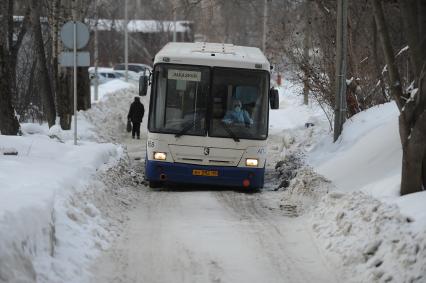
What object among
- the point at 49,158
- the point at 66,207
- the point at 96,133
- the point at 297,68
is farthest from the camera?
the point at 96,133

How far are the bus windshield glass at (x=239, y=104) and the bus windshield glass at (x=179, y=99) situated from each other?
0.22m

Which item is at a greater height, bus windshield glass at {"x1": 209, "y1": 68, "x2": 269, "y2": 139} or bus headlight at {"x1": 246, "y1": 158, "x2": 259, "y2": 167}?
bus windshield glass at {"x1": 209, "y1": 68, "x2": 269, "y2": 139}

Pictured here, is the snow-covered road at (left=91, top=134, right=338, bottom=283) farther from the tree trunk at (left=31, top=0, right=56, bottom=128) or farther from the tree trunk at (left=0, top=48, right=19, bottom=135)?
the tree trunk at (left=31, top=0, right=56, bottom=128)

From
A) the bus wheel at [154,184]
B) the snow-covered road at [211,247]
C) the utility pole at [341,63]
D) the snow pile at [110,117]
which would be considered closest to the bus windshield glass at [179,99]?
the bus wheel at [154,184]

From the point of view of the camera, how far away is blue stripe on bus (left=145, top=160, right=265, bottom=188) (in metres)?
14.2

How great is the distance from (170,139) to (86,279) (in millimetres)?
7074

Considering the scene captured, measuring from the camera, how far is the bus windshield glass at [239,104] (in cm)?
1416

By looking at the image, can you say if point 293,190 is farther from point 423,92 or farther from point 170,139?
point 423,92

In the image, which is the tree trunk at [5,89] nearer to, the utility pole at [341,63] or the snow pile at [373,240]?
the utility pole at [341,63]

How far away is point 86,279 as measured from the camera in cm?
717

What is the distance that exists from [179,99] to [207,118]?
67 centimetres

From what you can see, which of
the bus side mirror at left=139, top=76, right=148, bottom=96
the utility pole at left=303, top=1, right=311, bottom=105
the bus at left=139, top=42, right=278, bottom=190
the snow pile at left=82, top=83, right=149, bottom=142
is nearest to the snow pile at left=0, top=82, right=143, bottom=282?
the bus at left=139, top=42, right=278, bottom=190

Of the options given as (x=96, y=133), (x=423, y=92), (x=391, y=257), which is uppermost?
(x=423, y=92)

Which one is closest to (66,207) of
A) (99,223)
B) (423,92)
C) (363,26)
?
(99,223)
